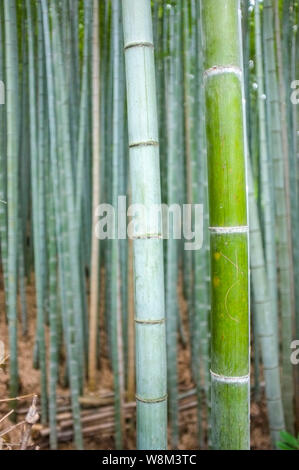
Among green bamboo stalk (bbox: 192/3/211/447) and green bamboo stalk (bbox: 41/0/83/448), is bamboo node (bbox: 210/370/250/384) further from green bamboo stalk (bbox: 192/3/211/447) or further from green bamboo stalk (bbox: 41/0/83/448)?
green bamboo stalk (bbox: 41/0/83/448)

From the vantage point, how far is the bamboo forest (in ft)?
2.81

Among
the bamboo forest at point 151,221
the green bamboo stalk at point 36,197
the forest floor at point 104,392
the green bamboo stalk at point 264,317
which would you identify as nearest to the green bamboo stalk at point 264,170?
the bamboo forest at point 151,221

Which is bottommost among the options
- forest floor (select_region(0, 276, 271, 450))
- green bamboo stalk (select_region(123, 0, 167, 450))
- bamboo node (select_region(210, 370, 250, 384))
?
forest floor (select_region(0, 276, 271, 450))

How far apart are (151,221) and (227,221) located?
17cm

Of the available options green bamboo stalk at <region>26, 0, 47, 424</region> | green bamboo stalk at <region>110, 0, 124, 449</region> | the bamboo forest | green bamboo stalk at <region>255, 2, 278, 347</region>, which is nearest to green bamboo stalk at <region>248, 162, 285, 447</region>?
the bamboo forest

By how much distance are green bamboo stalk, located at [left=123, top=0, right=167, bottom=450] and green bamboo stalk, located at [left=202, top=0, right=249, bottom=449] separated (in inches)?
4.8

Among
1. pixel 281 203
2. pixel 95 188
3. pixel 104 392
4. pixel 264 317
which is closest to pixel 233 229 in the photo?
pixel 264 317

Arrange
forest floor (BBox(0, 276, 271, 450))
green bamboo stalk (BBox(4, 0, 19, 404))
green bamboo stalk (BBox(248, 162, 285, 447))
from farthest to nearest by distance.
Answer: forest floor (BBox(0, 276, 271, 450)), green bamboo stalk (BBox(4, 0, 19, 404)), green bamboo stalk (BBox(248, 162, 285, 447))

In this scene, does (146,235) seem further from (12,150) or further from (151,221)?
(12,150)

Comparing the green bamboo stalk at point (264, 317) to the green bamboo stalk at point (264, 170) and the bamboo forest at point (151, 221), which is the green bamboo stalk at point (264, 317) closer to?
the bamboo forest at point (151, 221)

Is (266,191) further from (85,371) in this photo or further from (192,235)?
(85,371)

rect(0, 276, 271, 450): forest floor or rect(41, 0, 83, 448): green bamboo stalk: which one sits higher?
rect(41, 0, 83, 448): green bamboo stalk

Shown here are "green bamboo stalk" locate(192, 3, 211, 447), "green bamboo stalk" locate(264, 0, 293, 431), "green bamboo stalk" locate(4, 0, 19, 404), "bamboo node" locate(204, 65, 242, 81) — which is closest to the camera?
"bamboo node" locate(204, 65, 242, 81)

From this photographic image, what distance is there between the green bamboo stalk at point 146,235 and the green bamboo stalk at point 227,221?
0.40ft
